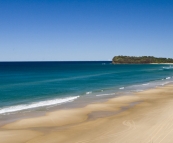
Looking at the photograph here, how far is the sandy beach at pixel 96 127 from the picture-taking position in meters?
12.1

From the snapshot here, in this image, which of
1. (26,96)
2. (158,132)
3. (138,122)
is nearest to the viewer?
(158,132)

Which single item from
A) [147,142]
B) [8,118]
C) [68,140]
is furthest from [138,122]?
[8,118]

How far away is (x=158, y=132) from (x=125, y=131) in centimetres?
196

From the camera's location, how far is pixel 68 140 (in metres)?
11.9

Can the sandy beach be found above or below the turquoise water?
below

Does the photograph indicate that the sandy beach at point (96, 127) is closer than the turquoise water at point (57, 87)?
Yes

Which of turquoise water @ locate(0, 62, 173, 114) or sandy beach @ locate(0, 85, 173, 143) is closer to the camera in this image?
sandy beach @ locate(0, 85, 173, 143)

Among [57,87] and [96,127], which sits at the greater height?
[57,87]

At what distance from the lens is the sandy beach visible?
39.8ft

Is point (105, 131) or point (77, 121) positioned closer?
point (105, 131)

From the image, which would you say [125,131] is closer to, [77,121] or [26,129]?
[77,121]

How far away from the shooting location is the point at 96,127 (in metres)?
14.2

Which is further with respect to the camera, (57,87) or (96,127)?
(57,87)

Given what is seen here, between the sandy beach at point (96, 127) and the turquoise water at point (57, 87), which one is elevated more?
the turquoise water at point (57, 87)
